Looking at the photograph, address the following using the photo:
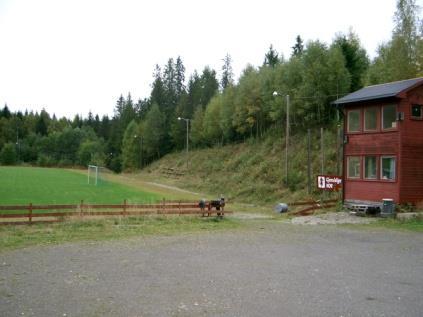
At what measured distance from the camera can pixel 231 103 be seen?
2574 inches

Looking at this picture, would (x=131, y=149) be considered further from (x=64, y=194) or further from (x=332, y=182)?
(x=332, y=182)

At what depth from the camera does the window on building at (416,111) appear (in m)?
24.2

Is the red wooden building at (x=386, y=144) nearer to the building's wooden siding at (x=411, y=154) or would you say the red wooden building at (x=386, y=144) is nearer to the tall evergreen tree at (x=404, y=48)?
the building's wooden siding at (x=411, y=154)

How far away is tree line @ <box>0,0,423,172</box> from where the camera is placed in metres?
38.5

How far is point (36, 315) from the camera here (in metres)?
7.34

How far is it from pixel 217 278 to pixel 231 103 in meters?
56.2

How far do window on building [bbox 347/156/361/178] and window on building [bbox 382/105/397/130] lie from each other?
2648 mm

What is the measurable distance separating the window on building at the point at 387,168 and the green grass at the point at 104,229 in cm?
830

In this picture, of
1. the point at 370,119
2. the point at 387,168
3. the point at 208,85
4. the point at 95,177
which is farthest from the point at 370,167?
the point at 208,85

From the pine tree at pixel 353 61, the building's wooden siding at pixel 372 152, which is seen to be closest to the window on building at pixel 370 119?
the building's wooden siding at pixel 372 152

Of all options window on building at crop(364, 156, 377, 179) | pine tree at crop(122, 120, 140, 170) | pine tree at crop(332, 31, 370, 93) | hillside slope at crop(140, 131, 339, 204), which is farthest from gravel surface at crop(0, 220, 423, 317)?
pine tree at crop(122, 120, 140, 170)

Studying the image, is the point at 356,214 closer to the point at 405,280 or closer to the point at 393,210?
the point at 393,210

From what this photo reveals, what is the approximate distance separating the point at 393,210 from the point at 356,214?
2.35m

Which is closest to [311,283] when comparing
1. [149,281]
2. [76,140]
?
[149,281]
